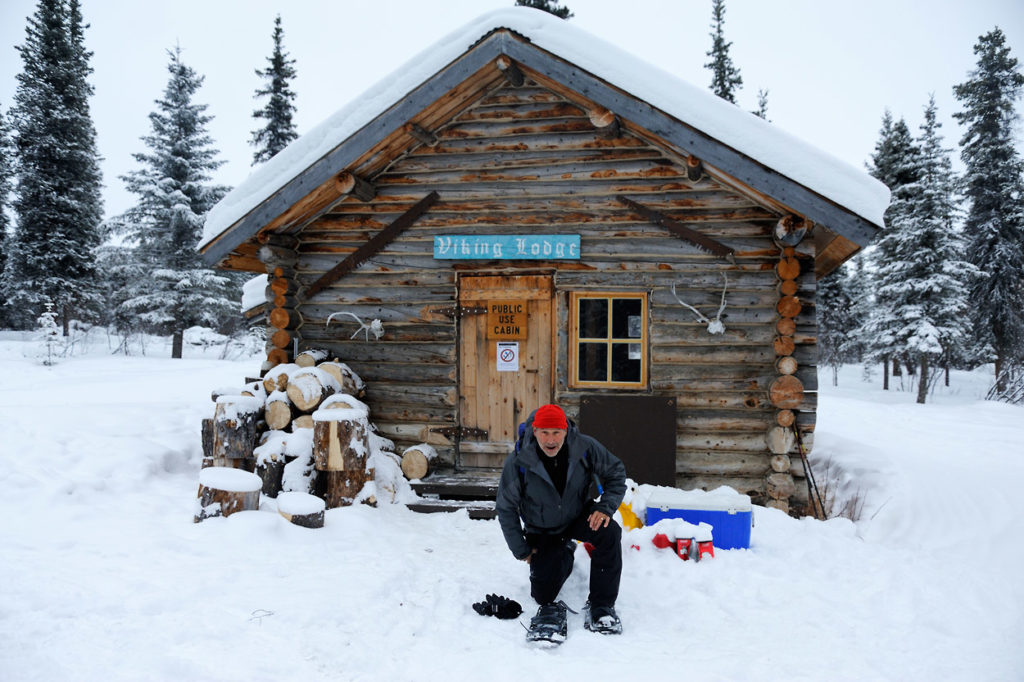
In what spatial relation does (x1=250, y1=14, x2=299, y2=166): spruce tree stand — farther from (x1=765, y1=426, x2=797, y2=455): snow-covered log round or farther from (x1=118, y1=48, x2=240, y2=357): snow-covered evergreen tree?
(x1=765, y1=426, x2=797, y2=455): snow-covered log round

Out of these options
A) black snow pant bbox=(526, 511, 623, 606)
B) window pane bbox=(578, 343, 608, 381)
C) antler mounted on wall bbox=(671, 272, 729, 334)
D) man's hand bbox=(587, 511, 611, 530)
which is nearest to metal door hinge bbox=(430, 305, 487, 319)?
window pane bbox=(578, 343, 608, 381)

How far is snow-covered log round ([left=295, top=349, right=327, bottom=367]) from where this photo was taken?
715cm

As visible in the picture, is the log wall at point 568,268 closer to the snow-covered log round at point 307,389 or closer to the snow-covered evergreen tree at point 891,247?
the snow-covered log round at point 307,389

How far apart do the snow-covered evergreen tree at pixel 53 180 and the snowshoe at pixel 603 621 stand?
22634mm

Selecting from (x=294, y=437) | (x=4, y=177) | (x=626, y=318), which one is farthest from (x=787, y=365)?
(x=4, y=177)

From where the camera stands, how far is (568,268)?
23.4ft

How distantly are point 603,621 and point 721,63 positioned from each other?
25.9 m

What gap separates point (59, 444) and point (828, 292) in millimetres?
27111

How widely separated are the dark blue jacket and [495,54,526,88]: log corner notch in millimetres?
4537

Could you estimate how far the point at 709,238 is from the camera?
6.74m

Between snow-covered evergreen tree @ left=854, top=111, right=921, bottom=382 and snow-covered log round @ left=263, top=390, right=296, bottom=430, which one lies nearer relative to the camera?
snow-covered log round @ left=263, top=390, right=296, bottom=430

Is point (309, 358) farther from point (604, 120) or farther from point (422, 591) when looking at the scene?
point (604, 120)

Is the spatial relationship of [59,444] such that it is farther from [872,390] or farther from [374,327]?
[872,390]

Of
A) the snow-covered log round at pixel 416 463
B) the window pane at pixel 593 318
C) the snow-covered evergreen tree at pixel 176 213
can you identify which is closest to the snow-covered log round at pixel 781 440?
the window pane at pixel 593 318
